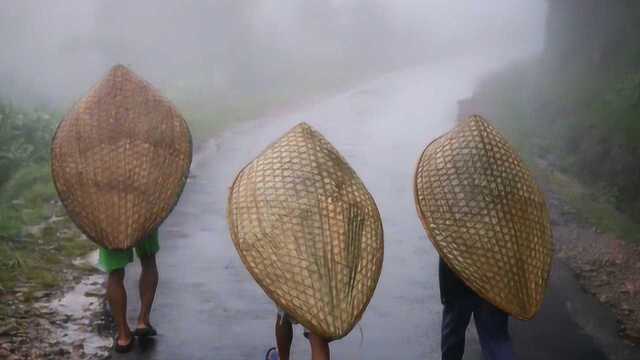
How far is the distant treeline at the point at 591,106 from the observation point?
9.12 metres

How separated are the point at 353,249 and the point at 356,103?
20118 millimetres

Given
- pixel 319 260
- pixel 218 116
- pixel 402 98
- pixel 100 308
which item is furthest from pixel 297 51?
pixel 319 260

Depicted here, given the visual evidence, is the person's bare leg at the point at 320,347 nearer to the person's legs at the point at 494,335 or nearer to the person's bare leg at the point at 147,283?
the person's legs at the point at 494,335

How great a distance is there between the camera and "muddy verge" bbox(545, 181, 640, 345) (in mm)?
5812

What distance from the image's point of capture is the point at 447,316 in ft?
12.8

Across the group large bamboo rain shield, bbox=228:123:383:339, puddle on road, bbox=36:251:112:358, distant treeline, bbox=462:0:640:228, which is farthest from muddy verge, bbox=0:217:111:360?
distant treeline, bbox=462:0:640:228

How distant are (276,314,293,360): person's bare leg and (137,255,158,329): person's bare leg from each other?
1127 mm

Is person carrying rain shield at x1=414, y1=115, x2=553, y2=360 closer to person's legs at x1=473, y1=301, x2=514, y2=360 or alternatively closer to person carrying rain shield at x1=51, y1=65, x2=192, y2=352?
person's legs at x1=473, y1=301, x2=514, y2=360

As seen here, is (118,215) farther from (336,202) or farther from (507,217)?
(507,217)

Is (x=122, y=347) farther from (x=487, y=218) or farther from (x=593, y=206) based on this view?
(x=593, y=206)

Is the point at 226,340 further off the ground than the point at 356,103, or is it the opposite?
the point at 226,340

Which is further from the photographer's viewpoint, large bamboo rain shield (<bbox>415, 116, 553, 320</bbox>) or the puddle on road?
the puddle on road

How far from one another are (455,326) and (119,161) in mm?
2031

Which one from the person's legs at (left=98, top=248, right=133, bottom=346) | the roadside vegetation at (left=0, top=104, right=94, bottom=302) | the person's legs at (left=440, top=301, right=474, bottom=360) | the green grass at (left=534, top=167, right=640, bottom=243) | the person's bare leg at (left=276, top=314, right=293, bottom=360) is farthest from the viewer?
the green grass at (left=534, top=167, right=640, bottom=243)
